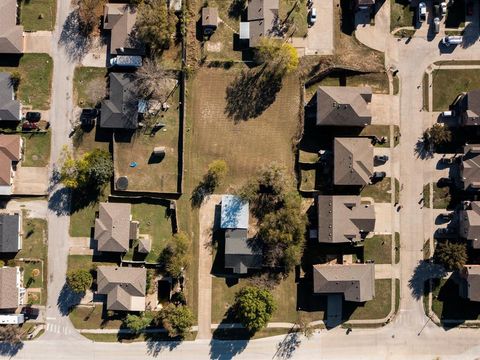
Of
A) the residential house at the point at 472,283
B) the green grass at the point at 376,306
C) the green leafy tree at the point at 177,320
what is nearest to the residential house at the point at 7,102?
the green leafy tree at the point at 177,320

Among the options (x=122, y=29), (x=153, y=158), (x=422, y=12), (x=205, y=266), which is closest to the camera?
(x=122, y=29)

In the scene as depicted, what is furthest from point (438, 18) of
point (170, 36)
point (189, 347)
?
point (189, 347)

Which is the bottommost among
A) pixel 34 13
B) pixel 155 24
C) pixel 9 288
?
pixel 9 288

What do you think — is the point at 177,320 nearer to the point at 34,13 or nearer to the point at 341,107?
the point at 341,107

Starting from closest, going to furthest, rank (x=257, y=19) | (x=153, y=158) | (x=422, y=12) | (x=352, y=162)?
(x=352, y=162) < (x=257, y=19) < (x=422, y=12) < (x=153, y=158)

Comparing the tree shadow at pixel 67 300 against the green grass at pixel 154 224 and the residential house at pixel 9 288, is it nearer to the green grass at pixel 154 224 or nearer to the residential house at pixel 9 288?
the residential house at pixel 9 288

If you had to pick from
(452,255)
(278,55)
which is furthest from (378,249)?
(278,55)
